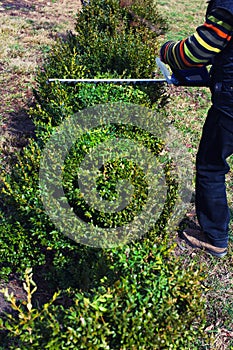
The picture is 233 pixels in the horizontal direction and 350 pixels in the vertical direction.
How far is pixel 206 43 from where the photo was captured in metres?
2.79

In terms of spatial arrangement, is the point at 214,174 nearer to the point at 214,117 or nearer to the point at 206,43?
the point at 214,117

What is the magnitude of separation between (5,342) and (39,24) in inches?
288

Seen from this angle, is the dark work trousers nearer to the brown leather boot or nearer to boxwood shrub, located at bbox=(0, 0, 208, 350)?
the brown leather boot

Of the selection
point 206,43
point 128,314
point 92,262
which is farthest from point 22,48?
point 128,314

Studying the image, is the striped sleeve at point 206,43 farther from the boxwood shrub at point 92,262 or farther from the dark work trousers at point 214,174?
the boxwood shrub at point 92,262

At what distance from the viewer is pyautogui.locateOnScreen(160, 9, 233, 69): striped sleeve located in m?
2.68

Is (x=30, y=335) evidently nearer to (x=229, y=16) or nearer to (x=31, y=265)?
(x=31, y=265)

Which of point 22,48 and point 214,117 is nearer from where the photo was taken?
point 214,117

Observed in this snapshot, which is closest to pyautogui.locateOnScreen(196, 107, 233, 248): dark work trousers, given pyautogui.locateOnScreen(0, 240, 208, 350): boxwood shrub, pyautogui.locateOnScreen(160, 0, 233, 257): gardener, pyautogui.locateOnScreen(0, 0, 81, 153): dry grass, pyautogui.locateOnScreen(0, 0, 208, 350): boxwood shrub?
pyautogui.locateOnScreen(160, 0, 233, 257): gardener

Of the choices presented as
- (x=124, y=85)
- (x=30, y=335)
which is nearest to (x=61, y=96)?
(x=124, y=85)

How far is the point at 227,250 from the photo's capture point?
3.69m

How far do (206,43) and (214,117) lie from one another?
576 millimetres

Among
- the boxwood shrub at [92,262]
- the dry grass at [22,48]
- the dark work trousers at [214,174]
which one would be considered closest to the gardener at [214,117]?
the dark work trousers at [214,174]

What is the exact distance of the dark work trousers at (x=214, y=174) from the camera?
10.2 feet
